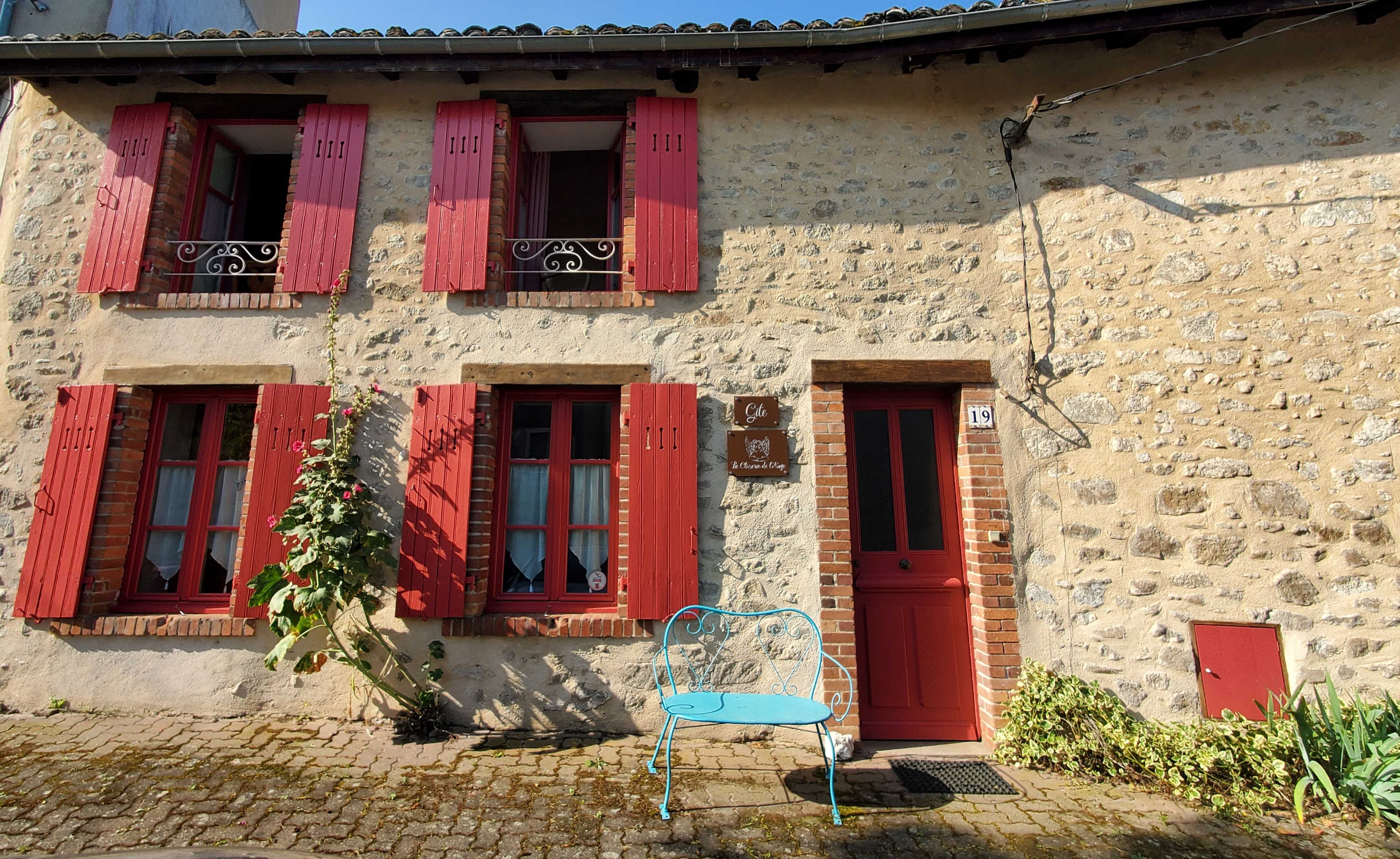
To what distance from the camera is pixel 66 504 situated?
421 cm

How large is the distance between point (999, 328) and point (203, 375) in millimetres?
5317

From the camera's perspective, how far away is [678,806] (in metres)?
3.10

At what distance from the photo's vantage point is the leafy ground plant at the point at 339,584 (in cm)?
375

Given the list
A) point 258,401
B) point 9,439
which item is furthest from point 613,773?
point 9,439

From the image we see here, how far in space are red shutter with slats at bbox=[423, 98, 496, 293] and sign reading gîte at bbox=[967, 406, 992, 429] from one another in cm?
332

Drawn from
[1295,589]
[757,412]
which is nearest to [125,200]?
[757,412]

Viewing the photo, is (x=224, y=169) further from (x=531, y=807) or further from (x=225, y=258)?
(x=531, y=807)

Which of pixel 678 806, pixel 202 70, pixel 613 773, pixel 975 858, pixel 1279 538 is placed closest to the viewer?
pixel 975 858

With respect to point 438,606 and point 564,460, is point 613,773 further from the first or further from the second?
point 564,460

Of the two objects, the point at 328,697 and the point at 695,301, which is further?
the point at 695,301

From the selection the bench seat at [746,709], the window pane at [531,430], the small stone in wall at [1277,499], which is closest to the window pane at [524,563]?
the window pane at [531,430]

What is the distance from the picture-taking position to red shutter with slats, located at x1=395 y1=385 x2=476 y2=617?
13.3ft

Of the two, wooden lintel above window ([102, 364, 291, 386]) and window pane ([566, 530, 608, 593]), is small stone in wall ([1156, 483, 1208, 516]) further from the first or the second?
wooden lintel above window ([102, 364, 291, 386])

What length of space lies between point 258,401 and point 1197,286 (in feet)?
20.2
